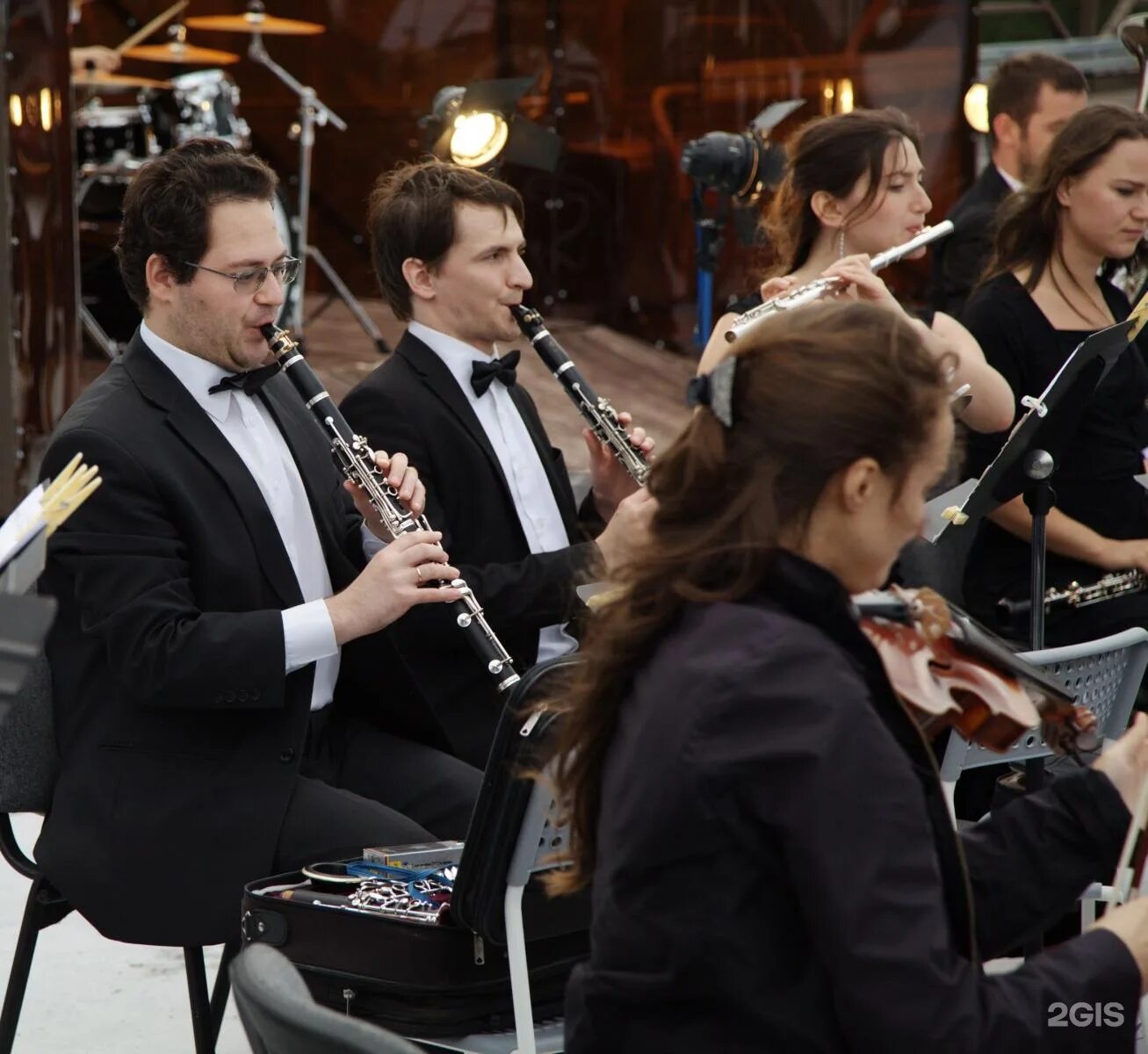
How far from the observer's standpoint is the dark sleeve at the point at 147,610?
230cm

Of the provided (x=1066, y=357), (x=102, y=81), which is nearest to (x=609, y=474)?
(x=1066, y=357)

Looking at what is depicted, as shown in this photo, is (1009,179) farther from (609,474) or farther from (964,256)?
(609,474)

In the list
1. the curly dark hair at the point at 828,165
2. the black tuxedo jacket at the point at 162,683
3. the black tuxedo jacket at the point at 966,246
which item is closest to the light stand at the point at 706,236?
the black tuxedo jacket at the point at 966,246

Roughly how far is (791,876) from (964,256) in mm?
3805

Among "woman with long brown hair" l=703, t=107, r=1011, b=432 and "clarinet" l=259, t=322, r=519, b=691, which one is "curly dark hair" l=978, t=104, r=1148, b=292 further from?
"clarinet" l=259, t=322, r=519, b=691

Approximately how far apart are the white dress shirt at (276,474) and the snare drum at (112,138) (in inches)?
228

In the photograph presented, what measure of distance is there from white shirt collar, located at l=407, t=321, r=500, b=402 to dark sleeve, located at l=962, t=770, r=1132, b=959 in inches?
69.0

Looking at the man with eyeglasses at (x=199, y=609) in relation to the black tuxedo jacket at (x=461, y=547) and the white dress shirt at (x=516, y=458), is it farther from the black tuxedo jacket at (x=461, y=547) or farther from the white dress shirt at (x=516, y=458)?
the white dress shirt at (x=516, y=458)

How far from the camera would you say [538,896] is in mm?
2135

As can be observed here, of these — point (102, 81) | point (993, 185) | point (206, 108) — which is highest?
point (102, 81)

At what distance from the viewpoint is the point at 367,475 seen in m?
2.59

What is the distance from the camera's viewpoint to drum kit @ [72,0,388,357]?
7.88 meters

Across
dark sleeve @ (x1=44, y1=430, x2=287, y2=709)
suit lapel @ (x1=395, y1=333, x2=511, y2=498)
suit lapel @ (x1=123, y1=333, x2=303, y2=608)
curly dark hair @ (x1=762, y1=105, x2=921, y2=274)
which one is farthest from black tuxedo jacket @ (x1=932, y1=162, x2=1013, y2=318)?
dark sleeve @ (x1=44, y1=430, x2=287, y2=709)

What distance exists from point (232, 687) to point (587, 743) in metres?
1.00
